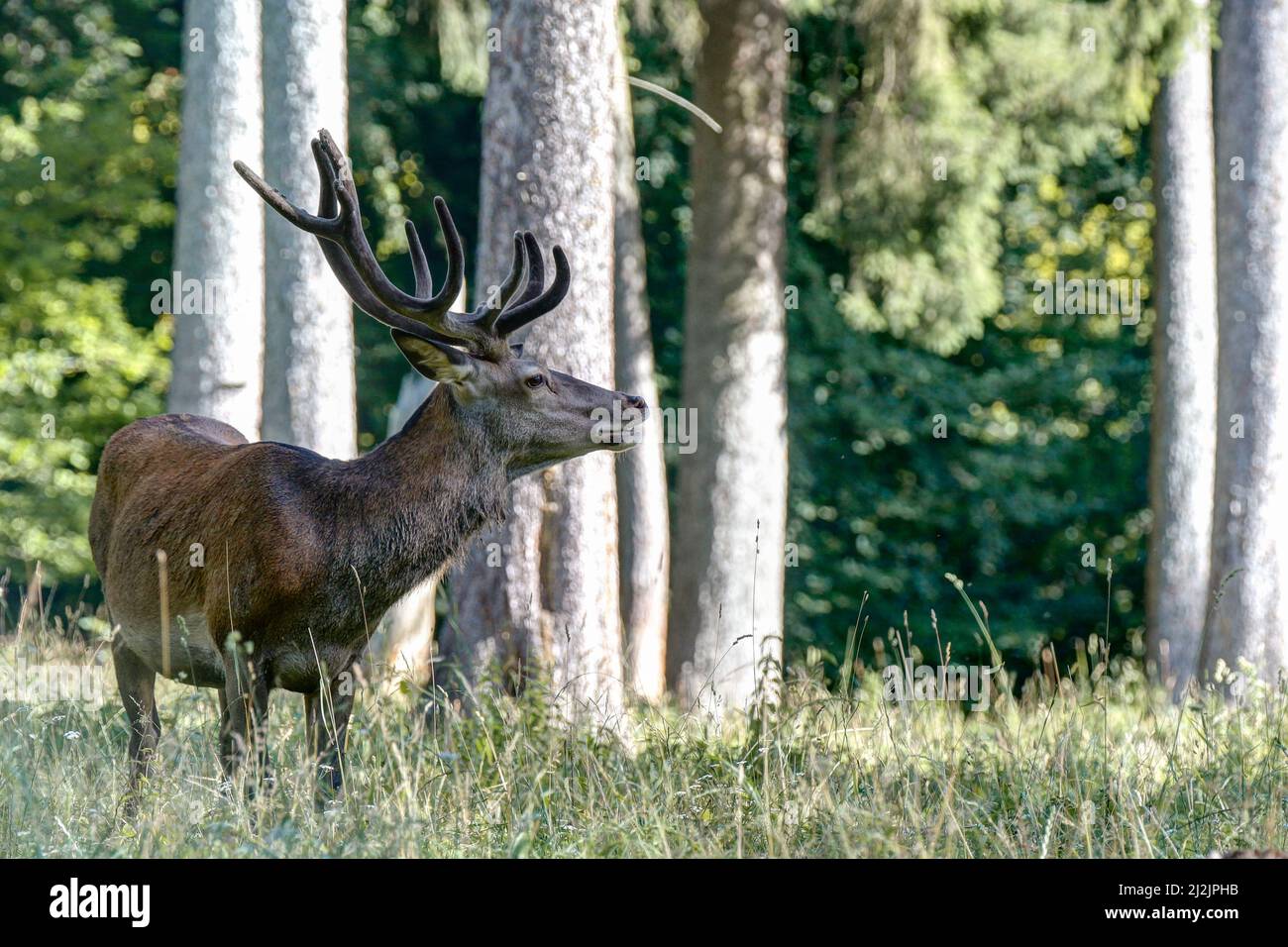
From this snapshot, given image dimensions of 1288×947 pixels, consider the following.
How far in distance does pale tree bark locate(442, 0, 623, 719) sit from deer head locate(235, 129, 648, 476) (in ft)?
3.07

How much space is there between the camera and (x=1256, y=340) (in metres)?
11.6

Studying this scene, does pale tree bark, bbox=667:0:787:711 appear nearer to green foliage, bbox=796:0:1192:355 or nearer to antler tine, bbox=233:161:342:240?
green foliage, bbox=796:0:1192:355

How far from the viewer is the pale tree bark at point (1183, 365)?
13.9m

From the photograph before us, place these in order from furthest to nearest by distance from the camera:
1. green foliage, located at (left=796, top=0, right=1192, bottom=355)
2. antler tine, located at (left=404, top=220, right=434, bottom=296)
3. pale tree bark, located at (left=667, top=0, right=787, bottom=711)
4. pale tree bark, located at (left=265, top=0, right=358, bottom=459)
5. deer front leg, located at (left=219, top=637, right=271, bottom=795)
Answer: pale tree bark, located at (left=667, top=0, right=787, bottom=711) < green foliage, located at (left=796, top=0, right=1192, bottom=355) < pale tree bark, located at (left=265, top=0, right=358, bottom=459) < antler tine, located at (left=404, top=220, right=434, bottom=296) < deer front leg, located at (left=219, top=637, right=271, bottom=795)

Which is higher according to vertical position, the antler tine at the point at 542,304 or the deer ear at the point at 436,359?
the antler tine at the point at 542,304

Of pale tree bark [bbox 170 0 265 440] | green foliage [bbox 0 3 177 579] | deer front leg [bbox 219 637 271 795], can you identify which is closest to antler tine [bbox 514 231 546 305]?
deer front leg [bbox 219 637 271 795]

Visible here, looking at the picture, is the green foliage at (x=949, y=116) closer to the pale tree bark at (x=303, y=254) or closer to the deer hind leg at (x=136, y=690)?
the pale tree bark at (x=303, y=254)

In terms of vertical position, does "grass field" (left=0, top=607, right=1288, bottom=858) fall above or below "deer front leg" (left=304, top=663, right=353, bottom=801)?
below

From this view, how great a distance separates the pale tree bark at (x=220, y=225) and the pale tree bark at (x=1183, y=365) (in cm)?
788

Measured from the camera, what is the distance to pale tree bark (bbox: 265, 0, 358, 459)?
1034 centimetres

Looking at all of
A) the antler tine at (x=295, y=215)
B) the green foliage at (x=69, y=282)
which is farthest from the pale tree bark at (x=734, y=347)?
the green foliage at (x=69, y=282)

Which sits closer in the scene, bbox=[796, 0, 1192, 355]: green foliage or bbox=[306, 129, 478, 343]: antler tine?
bbox=[306, 129, 478, 343]: antler tine
